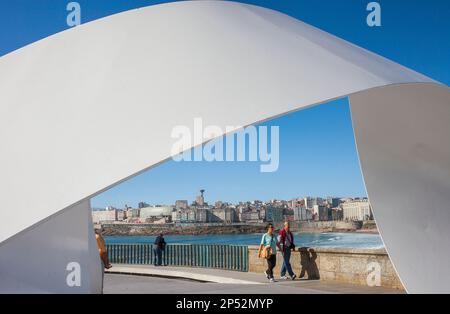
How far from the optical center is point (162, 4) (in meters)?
7.77

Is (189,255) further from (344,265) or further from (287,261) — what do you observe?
(344,265)

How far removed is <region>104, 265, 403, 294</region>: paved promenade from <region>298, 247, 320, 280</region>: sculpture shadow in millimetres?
458

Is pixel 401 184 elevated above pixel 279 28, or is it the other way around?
pixel 279 28

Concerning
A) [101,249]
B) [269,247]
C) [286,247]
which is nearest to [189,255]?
[269,247]

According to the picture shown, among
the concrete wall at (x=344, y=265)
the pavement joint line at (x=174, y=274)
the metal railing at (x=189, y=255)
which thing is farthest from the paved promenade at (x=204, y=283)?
the metal railing at (x=189, y=255)

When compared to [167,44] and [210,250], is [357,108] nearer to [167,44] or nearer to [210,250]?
[167,44]

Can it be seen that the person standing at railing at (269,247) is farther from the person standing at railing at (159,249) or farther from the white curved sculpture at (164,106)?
the person standing at railing at (159,249)

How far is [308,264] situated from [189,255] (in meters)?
6.54

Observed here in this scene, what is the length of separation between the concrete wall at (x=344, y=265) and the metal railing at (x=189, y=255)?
2266mm

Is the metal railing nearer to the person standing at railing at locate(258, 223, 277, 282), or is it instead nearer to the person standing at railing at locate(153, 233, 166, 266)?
the person standing at railing at locate(153, 233, 166, 266)

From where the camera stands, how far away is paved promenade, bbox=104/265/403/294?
11781 millimetres

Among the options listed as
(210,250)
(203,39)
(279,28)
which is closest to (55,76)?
(203,39)

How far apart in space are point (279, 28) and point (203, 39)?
1197mm

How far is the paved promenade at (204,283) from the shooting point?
11.8 metres
